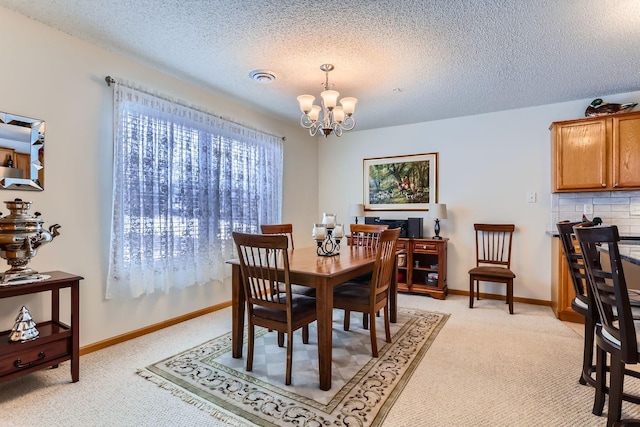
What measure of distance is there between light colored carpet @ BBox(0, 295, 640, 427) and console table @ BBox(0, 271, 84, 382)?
17cm

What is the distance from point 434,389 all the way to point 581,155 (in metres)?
3.03

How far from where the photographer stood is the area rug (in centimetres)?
177

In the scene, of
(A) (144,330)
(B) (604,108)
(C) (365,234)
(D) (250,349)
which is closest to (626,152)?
(B) (604,108)

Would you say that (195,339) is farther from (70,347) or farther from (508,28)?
(508,28)

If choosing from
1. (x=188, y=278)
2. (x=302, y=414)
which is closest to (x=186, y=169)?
(x=188, y=278)

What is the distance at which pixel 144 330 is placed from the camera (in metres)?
2.90

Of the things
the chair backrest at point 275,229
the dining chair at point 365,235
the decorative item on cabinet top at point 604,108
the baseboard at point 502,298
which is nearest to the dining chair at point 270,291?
the chair backrest at point 275,229

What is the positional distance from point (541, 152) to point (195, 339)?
438cm

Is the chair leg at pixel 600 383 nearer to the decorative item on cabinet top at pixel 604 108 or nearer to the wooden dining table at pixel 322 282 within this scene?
the wooden dining table at pixel 322 282

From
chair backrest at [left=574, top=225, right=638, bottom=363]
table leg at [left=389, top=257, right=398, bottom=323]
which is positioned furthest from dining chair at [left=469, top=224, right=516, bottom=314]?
chair backrest at [left=574, top=225, right=638, bottom=363]

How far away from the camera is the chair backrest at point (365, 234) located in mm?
3557

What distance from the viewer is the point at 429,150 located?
181 inches

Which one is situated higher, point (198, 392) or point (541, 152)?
point (541, 152)

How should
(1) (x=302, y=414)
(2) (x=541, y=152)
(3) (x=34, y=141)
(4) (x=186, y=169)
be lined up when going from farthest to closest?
(2) (x=541, y=152) → (4) (x=186, y=169) → (3) (x=34, y=141) → (1) (x=302, y=414)
